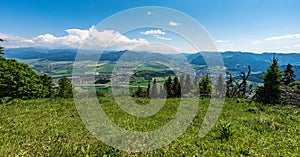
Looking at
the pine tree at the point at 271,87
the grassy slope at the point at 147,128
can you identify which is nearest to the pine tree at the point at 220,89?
the pine tree at the point at 271,87

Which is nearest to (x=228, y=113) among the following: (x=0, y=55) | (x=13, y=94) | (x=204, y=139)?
(x=204, y=139)

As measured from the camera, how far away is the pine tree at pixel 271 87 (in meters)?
20.4

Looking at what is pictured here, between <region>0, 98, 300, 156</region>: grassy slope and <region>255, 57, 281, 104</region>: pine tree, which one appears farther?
<region>255, 57, 281, 104</region>: pine tree

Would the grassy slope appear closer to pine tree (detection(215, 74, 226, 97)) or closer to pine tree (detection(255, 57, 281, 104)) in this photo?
pine tree (detection(255, 57, 281, 104))

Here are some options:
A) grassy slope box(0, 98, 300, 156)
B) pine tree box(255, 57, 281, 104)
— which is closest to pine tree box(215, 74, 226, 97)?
pine tree box(255, 57, 281, 104)

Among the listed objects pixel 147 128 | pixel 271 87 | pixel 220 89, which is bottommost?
pixel 220 89

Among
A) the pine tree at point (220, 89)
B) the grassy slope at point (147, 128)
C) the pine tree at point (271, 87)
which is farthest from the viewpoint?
the pine tree at point (220, 89)

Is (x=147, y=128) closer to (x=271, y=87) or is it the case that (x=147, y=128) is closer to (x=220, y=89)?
(x=271, y=87)

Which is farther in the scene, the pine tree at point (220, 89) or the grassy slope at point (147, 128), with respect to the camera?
the pine tree at point (220, 89)

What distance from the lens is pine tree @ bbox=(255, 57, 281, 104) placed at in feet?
66.9

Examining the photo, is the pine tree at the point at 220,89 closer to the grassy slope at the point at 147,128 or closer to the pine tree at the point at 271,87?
the pine tree at the point at 271,87

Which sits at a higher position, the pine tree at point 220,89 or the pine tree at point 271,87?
the pine tree at point 271,87

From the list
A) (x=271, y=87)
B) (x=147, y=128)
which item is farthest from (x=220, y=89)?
(x=147, y=128)

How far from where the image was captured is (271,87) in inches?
808
